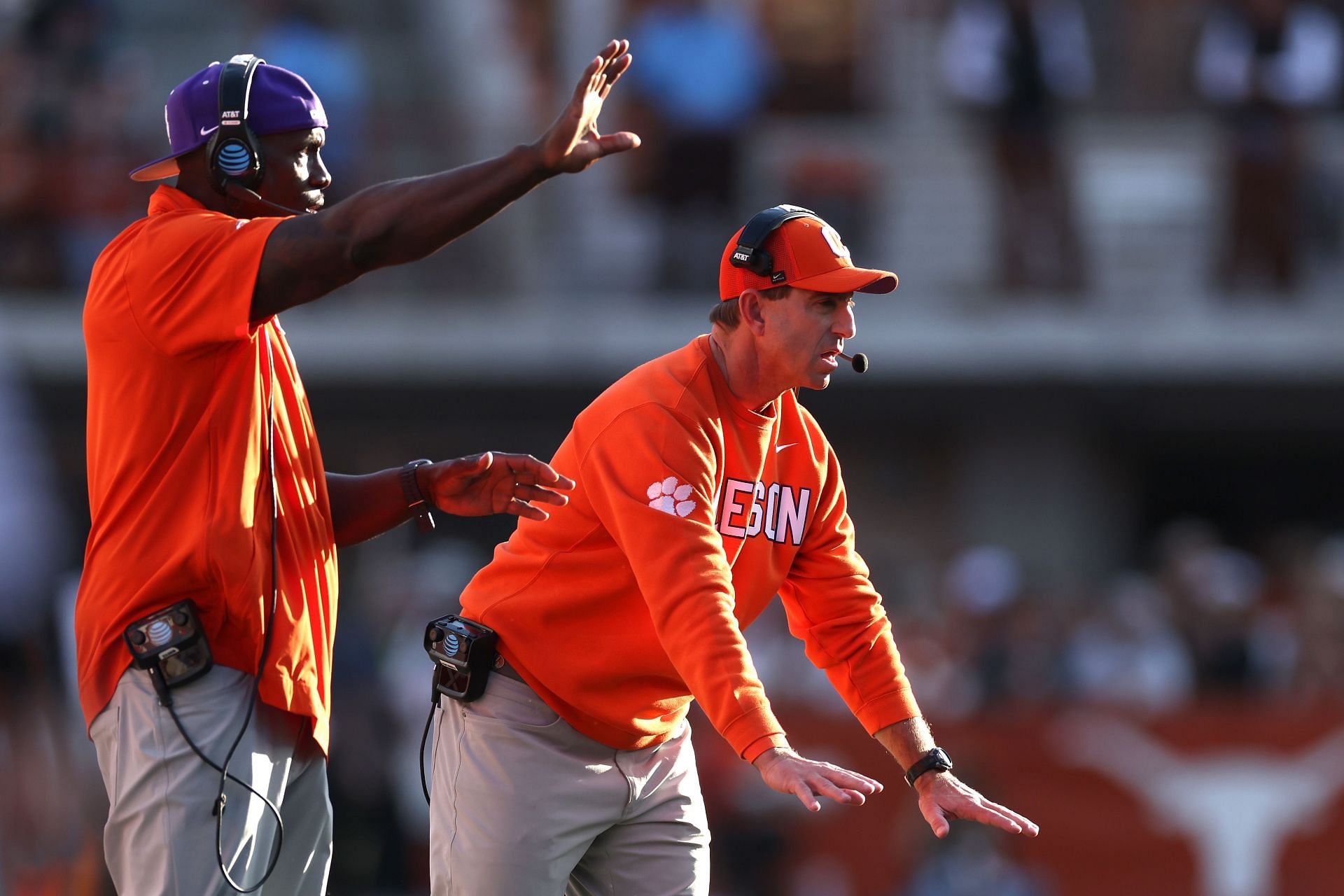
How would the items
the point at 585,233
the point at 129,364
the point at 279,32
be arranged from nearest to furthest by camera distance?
the point at 129,364 < the point at 279,32 < the point at 585,233

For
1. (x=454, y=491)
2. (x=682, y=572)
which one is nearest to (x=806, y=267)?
(x=682, y=572)

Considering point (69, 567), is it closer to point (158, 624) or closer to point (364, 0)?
point (158, 624)

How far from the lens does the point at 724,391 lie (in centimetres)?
455

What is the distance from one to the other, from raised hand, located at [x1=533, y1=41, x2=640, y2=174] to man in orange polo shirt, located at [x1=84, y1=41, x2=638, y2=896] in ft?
0.13

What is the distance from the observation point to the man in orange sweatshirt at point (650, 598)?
435 cm

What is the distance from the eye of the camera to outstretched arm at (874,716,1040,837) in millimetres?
4195

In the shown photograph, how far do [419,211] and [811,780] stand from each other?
136 cm

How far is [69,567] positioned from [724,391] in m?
6.04

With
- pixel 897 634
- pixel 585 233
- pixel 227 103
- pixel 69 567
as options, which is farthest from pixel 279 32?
pixel 227 103

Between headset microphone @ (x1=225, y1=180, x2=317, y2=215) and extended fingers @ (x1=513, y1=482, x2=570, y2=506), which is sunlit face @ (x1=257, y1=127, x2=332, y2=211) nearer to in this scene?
headset microphone @ (x1=225, y1=180, x2=317, y2=215)

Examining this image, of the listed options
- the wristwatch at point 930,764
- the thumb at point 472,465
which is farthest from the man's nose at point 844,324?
the wristwatch at point 930,764

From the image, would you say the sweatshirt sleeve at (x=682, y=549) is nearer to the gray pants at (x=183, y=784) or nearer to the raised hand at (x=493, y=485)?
the raised hand at (x=493, y=485)

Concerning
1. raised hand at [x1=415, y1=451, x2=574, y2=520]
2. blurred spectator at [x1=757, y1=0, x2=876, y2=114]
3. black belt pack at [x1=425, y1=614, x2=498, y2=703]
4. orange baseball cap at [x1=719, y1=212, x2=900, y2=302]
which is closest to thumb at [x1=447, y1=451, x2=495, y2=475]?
raised hand at [x1=415, y1=451, x2=574, y2=520]

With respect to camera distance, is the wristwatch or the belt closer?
the wristwatch
